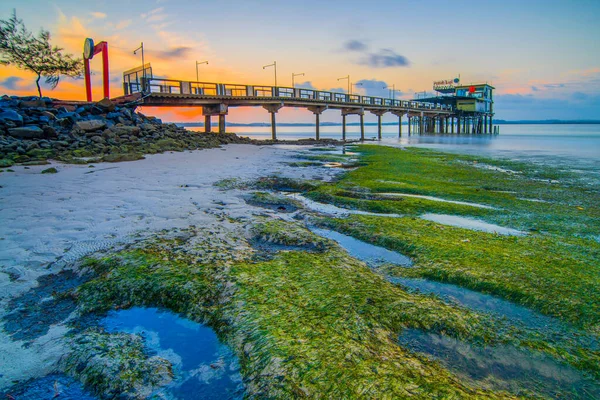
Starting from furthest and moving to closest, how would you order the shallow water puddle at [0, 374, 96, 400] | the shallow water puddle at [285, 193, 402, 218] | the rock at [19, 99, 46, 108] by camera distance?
the rock at [19, 99, 46, 108] < the shallow water puddle at [285, 193, 402, 218] < the shallow water puddle at [0, 374, 96, 400]

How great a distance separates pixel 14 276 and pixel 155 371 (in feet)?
8.24

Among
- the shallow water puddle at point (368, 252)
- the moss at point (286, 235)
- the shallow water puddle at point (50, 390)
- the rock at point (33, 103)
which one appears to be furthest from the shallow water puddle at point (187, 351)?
the rock at point (33, 103)

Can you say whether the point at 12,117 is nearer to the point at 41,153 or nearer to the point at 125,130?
the point at 41,153

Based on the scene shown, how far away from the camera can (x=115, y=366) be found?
2.45m

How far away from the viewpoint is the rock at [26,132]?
586 inches

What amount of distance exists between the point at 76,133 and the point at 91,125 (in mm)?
1079

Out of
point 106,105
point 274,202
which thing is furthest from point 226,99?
point 274,202

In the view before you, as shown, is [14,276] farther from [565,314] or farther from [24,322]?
[565,314]

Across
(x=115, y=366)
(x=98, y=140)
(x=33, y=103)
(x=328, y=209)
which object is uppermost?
(x=33, y=103)

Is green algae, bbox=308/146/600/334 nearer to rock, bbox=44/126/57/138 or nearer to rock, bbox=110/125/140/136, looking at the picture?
rock, bbox=44/126/57/138

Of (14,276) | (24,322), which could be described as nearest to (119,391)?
(24,322)

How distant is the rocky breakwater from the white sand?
242cm

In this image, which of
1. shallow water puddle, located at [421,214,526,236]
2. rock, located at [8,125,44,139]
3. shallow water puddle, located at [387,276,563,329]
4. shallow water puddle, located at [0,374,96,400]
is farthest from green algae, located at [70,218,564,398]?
rock, located at [8,125,44,139]

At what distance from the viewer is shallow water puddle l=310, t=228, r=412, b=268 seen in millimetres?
4625
